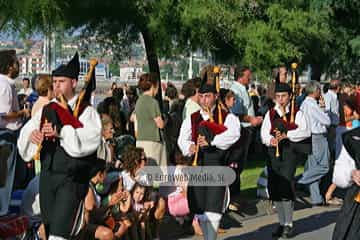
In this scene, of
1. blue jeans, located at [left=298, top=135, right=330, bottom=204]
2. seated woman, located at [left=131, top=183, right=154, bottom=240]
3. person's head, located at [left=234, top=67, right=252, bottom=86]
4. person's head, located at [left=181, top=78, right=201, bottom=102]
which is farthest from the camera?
blue jeans, located at [left=298, top=135, right=330, bottom=204]

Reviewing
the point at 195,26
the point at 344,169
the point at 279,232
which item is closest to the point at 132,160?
the point at 279,232


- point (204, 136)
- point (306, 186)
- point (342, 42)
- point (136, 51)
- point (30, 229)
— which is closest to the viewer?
point (30, 229)

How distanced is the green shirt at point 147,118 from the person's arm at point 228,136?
2.28 meters

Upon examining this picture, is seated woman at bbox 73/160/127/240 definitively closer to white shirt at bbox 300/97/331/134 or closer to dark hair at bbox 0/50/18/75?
dark hair at bbox 0/50/18/75

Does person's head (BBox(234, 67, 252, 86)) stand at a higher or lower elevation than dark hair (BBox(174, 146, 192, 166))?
higher

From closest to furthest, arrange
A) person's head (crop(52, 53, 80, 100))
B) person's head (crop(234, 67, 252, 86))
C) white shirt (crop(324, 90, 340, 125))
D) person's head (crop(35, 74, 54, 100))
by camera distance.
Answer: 1. person's head (crop(52, 53, 80, 100))
2. person's head (crop(35, 74, 54, 100))
3. person's head (crop(234, 67, 252, 86))
4. white shirt (crop(324, 90, 340, 125))

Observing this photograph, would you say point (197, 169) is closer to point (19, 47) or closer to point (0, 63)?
point (0, 63)

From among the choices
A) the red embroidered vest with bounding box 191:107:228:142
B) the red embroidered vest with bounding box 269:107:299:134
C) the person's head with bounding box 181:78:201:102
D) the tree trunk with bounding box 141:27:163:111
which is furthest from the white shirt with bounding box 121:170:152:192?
the tree trunk with bounding box 141:27:163:111

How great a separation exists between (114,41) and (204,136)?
855 cm

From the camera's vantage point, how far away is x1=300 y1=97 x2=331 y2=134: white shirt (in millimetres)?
12445

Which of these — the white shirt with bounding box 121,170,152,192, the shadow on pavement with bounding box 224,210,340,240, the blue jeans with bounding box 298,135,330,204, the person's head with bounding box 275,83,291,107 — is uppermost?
the person's head with bounding box 275,83,291,107

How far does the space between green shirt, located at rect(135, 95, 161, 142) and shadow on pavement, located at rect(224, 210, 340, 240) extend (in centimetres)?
176

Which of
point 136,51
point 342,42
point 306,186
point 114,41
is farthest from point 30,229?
point 342,42

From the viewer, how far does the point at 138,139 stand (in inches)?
423
